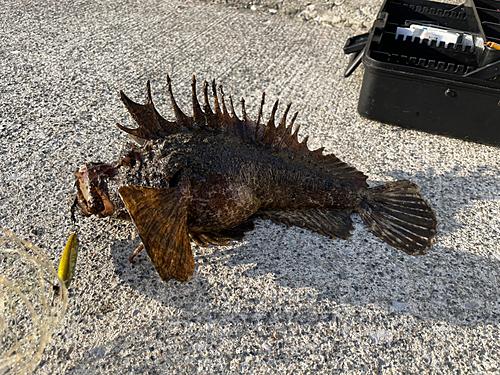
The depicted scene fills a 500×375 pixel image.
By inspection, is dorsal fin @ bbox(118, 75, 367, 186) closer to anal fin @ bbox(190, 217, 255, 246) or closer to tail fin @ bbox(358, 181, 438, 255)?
tail fin @ bbox(358, 181, 438, 255)

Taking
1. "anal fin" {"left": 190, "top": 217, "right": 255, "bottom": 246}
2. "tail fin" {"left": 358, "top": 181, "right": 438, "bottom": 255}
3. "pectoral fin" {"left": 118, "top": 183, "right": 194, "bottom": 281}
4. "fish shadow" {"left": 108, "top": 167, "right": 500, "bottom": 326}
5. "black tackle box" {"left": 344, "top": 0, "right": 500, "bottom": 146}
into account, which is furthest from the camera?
"black tackle box" {"left": 344, "top": 0, "right": 500, "bottom": 146}

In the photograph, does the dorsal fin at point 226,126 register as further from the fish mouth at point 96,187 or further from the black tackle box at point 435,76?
the black tackle box at point 435,76

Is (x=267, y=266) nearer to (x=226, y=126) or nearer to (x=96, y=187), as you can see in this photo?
(x=226, y=126)

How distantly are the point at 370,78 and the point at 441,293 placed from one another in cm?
183

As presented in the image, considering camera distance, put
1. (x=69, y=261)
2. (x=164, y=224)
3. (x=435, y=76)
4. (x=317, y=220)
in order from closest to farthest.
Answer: (x=164, y=224) < (x=69, y=261) < (x=317, y=220) < (x=435, y=76)

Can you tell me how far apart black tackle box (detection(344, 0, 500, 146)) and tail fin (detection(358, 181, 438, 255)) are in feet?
3.16

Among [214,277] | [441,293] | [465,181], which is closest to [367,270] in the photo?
[441,293]

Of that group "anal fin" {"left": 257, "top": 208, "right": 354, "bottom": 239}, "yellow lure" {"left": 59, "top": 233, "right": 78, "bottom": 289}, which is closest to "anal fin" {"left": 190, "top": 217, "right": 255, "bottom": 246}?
"anal fin" {"left": 257, "top": 208, "right": 354, "bottom": 239}

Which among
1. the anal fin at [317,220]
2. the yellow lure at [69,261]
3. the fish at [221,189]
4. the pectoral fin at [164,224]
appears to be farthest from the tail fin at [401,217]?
the yellow lure at [69,261]

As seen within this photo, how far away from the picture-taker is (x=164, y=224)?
1935 millimetres

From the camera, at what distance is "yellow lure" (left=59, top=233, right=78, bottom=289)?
7.01 ft

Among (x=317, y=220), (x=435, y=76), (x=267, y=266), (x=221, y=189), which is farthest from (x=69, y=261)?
(x=435, y=76)

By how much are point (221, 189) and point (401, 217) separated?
121 centimetres

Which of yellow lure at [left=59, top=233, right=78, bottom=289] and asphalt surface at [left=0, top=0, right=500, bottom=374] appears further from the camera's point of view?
yellow lure at [left=59, top=233, right=78, bottom=289]
